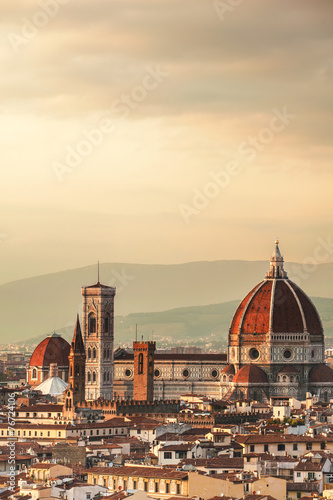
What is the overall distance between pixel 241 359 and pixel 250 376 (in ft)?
15.8

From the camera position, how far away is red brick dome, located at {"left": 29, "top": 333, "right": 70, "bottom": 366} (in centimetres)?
14288

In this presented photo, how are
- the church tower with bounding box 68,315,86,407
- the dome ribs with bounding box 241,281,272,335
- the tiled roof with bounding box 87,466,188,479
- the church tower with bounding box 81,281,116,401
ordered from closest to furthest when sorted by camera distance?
the tiled roof with bounding box 87,466,188,479
the church tower with bounding box 68,315,86,407
the dome ribs with bounding box 241,281,272,335
the church tower with bounding box 81,281,116,401

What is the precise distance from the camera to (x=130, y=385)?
133750mm

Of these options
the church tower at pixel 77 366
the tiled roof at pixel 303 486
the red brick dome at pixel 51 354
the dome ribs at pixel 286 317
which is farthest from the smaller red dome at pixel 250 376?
the tiled roof at pixel 303 486

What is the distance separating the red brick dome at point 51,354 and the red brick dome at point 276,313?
1872 centimetres

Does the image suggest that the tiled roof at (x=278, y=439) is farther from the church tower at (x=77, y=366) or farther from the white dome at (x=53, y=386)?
the white dome at (x=53, y=386)

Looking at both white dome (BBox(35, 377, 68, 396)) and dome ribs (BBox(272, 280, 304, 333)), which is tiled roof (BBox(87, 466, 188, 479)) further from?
dome ribs (BBox(272, 280, 304, 333))

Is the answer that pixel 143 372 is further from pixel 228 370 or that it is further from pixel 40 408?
pixel 40 408

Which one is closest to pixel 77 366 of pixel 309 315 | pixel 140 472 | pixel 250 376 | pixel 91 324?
pixel 91 324

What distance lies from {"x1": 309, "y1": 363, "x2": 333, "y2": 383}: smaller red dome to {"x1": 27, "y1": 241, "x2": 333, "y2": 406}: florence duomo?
0.26 feet

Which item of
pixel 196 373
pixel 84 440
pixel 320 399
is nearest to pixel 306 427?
pixel 84 440

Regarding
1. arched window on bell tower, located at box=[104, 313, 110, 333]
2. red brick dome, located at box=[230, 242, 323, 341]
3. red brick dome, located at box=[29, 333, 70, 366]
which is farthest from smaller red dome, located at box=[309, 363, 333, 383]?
red brick dome, located at box=[29, 333, 70, 366]

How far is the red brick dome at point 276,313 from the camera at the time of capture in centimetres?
12975

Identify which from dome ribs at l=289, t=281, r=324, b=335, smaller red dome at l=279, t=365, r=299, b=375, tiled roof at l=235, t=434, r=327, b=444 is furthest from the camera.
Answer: dome ribs at l=289, t=281, r=324, b=335
